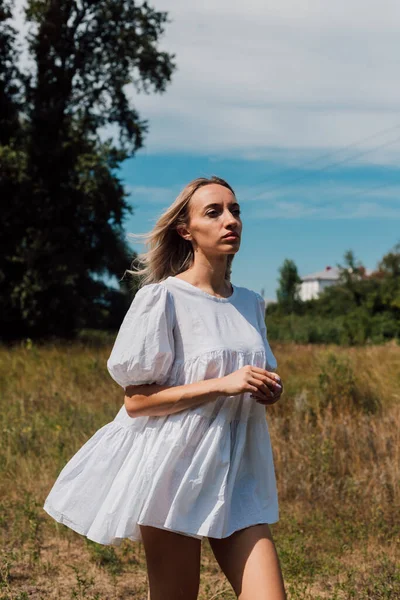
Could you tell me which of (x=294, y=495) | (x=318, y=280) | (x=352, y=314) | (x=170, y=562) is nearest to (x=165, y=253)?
(x=170, y=562)

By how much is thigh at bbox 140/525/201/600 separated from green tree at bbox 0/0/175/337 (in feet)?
64.8

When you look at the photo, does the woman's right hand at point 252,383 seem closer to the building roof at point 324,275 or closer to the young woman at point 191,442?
the young woman at point 191,442

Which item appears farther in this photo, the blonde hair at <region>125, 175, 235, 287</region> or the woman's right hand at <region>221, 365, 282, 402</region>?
the blonde hair at <region>125, 175, 235, 287</region>

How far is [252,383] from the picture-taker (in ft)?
8.33

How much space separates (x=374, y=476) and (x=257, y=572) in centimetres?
369

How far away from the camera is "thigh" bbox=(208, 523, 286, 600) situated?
247 cm

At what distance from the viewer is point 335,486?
20.0 ft

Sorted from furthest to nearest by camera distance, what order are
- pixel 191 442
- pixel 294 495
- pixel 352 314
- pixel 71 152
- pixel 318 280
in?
pixel 318 280, pixel 352 314, pixel 71 152, pixel 294 495, pixel 191 442

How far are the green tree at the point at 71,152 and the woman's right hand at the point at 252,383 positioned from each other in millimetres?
19876

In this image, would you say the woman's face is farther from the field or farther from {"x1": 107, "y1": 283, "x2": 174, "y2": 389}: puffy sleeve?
the field

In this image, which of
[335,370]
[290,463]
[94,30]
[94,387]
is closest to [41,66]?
[94,30]

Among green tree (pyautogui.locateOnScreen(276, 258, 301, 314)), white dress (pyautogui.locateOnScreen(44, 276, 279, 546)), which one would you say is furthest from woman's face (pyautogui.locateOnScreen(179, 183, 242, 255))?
green tree (pyautogui.locateOnScreen(276, 258, 301, 314))

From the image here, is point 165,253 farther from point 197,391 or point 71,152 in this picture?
point 71,152

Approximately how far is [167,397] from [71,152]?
68.1 feet
